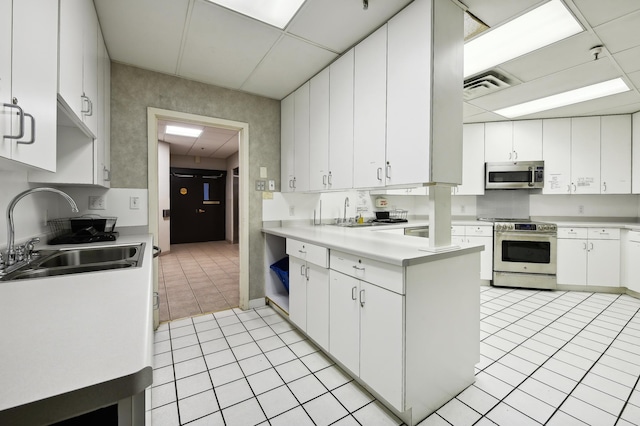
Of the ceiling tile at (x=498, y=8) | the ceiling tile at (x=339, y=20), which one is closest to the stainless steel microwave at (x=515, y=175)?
the ceiling tile at (x=498, y=8)

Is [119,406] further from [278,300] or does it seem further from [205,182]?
[205,182]

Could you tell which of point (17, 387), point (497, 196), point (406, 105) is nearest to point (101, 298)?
point (17, 387)

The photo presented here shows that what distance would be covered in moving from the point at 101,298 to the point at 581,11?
3010 mm

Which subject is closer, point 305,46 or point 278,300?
point 305,46

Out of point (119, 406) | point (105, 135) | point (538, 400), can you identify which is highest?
point (105, 135)

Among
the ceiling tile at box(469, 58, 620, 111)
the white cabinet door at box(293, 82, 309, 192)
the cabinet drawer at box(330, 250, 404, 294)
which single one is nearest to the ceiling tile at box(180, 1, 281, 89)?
the white cabinet door at box(293, 82, 309, 192)

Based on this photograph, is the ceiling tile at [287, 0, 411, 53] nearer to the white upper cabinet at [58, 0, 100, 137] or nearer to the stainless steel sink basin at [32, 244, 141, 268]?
the white upper cabinet at [58, 0, 100, 137]

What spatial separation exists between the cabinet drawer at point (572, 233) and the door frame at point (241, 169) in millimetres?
→ 4160

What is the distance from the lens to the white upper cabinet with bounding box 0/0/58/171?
777mm

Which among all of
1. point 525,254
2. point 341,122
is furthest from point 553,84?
point 341,122

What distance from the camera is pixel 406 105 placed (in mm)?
1794

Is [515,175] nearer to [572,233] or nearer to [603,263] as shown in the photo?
[572,233]

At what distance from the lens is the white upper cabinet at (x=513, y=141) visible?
407 cm

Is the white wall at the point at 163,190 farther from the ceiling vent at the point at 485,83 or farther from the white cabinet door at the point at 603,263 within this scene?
the white cabinet door at the point at 603,263
